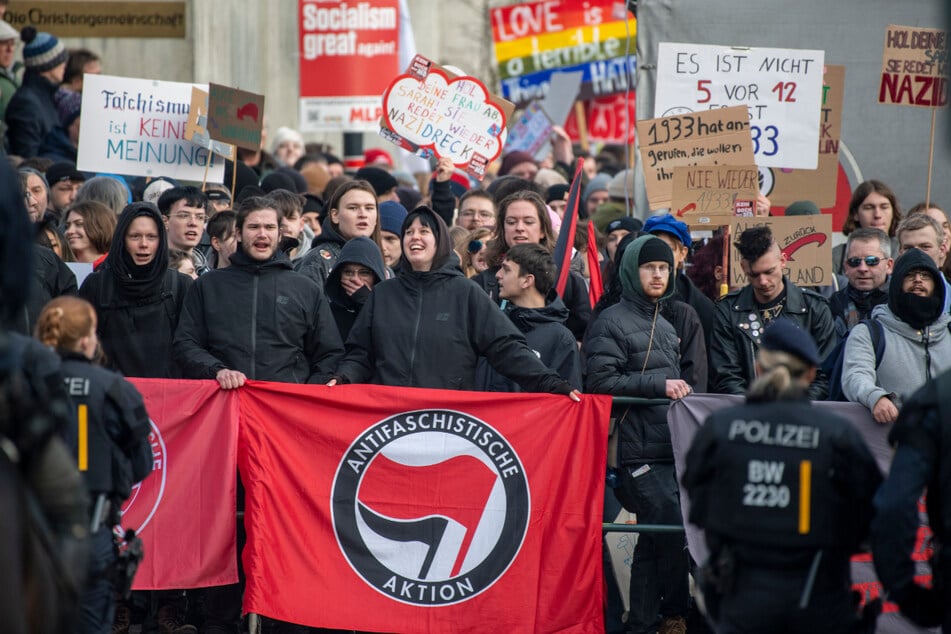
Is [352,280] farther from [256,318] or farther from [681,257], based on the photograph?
[681,257]

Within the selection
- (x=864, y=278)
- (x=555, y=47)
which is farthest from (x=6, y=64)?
(x=555, y=47)

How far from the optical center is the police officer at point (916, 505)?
525 centimetres

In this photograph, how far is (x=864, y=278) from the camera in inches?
348

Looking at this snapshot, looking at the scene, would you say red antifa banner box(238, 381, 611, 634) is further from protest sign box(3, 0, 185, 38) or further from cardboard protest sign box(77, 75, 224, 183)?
protest sign box(3, 0, 185, 38)

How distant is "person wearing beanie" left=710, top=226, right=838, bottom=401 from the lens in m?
8.13

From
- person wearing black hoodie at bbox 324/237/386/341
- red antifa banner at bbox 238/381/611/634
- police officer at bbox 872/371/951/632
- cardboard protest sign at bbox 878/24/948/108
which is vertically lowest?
red antifa banner at bbox 238/381/611/634

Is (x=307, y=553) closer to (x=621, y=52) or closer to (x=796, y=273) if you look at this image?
(x=796, y=273)

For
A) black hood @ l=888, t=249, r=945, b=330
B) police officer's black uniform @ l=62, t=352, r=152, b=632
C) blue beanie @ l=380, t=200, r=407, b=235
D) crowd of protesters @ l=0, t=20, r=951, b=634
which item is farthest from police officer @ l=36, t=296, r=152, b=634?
blue beanie @ l=380, t=200, r=407, b=235

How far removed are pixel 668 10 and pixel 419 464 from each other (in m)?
5.29

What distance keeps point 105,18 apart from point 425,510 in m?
10.9

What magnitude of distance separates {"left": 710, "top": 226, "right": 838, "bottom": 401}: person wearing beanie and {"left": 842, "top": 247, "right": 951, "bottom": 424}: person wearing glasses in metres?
0.59

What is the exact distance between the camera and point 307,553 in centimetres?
779

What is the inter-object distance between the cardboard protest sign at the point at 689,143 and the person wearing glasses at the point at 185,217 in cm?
295

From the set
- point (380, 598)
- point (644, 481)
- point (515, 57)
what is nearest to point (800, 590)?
point (644, 481)
